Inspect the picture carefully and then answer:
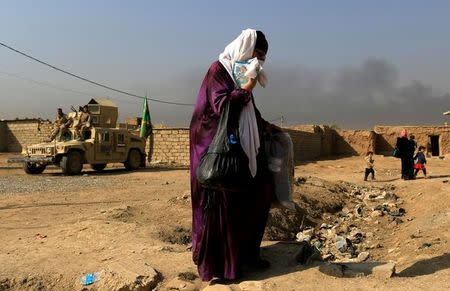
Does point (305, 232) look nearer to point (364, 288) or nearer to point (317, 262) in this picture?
point (317, 262)

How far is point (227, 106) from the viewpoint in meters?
3.03

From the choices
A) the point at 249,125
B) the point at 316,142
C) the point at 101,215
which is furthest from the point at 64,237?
the point at 316,142

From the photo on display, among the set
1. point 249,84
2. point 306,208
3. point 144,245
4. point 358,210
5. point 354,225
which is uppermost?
point 249,84

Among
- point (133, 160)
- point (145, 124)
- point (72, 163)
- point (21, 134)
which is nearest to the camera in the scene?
point (72, 163)

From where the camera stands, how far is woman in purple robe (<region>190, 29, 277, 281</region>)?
3074 millimetres

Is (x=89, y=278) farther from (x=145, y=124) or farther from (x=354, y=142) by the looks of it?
(x=354, y=142)

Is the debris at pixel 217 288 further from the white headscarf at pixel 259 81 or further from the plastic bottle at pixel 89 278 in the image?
the plastic bottle at pixel 89 278

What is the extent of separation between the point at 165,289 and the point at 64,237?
2.24 meters

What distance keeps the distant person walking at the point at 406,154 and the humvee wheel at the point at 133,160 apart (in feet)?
29.8

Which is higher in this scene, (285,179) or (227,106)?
(227,106)

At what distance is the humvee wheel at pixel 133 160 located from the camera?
16906 mm

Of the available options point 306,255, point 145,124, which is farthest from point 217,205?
point 145,124

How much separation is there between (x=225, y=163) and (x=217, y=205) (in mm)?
356

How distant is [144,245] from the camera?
4543 millimetres
